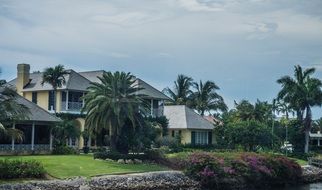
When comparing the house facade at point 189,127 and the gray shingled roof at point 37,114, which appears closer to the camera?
the gray shingled roof at point 37,114

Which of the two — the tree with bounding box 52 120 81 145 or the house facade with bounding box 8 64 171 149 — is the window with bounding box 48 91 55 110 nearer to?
the house facade with bounding box 8 64 171 149

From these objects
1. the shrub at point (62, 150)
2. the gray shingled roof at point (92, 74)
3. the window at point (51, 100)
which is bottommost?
the shrub at point (62, 150)

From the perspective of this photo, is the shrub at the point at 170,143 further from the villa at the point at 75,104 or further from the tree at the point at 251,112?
the tree at the point at 251,112

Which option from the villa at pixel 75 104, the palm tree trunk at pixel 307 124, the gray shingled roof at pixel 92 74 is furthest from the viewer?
the palm tree trunk at pixel 307 124

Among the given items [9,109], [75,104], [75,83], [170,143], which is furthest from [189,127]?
[9,109]

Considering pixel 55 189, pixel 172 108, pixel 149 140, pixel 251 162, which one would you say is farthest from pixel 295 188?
pixel 172 108

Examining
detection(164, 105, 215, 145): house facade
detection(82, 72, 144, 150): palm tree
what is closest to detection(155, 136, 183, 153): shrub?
detection(164, 105, 215, 145): house facade

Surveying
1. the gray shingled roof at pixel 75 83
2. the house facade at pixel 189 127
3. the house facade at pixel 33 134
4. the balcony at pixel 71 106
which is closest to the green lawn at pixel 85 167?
the house facade at pixel 33 134

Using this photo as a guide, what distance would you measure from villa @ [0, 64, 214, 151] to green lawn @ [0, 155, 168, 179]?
34.8ft

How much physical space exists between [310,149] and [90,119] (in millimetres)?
47380

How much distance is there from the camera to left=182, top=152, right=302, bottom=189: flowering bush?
45.8 metres

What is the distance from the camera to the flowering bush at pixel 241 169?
4578cm

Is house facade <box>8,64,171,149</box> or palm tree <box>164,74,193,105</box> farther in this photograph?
palm tree <box>164,74,193,105</box>

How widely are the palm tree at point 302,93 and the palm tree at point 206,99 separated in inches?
686
